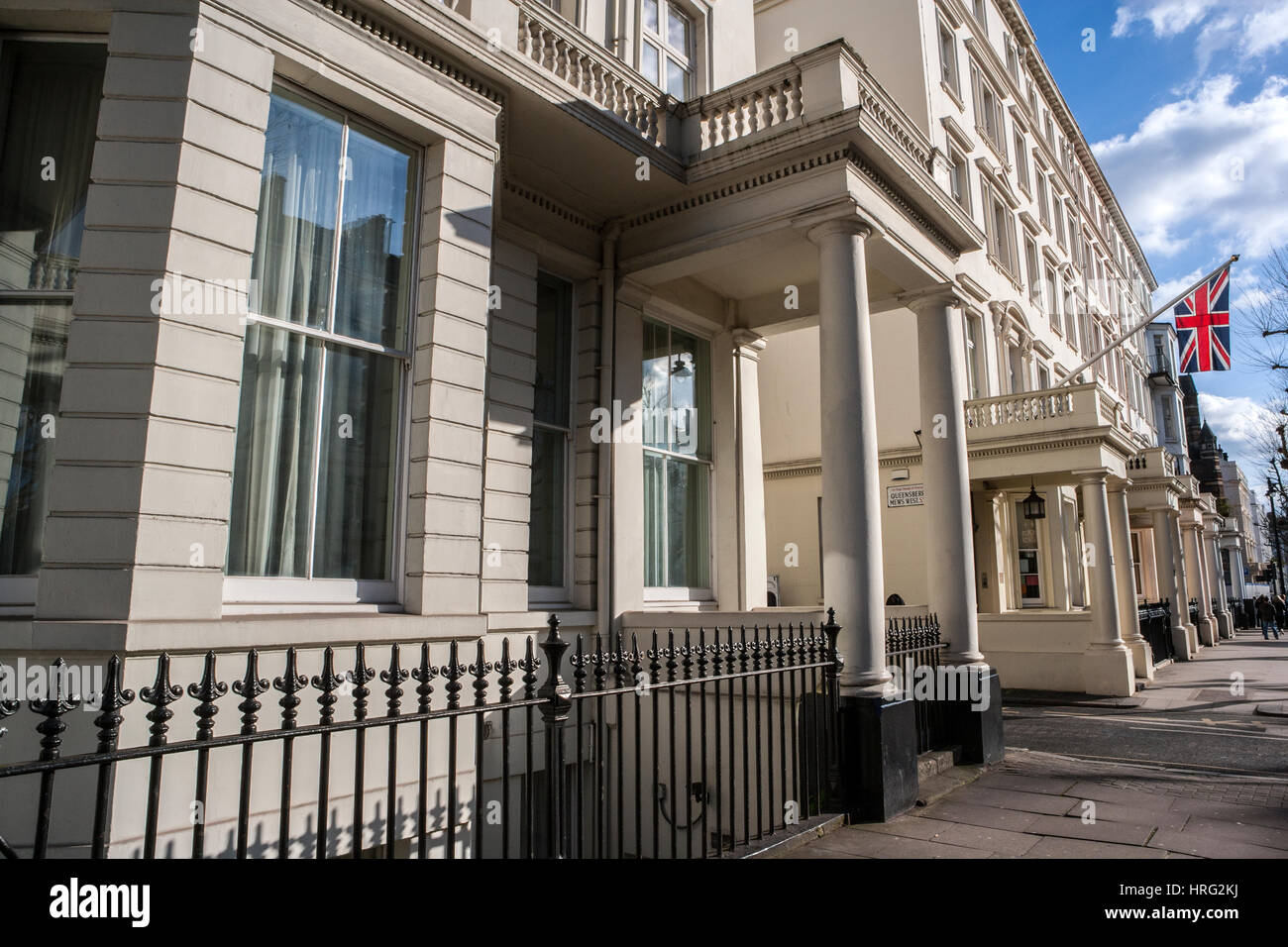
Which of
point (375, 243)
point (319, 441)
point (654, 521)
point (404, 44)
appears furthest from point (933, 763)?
point (404, 44)

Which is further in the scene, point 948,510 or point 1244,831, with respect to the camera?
point 948,510

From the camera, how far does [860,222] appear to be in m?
7.47

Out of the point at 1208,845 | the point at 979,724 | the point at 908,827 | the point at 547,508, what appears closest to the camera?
the point at 1208,845

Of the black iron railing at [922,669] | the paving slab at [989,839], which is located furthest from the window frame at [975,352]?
the paving slab at [989,839]

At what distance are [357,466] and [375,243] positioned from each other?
158cm

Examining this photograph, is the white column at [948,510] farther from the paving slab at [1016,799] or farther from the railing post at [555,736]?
the railing post at [555,736]

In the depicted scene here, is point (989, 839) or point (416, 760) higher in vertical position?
point (416, 760)

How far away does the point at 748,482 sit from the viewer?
10461 mm

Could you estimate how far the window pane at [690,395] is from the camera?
10141 mm

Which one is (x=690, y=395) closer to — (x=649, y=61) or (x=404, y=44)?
(x=649, y=61)
